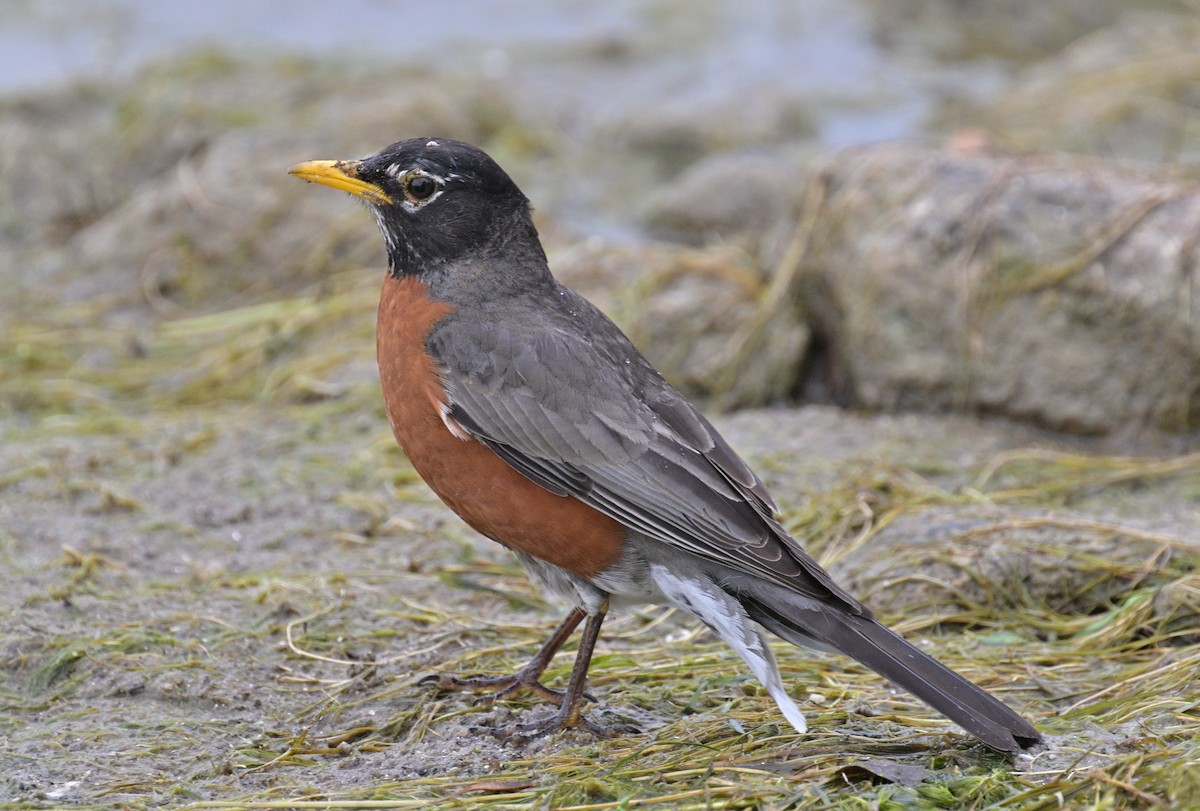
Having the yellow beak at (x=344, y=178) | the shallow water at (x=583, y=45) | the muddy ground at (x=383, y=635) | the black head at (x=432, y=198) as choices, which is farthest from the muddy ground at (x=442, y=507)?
the yellow beak at (x=344, y=178)

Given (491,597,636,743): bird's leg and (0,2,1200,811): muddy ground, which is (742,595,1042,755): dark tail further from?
(491,597,636,743): bird's leg

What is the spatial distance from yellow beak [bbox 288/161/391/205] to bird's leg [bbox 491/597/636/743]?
1674 mm

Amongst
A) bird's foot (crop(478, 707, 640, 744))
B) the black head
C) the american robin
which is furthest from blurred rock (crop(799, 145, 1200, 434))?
bird's foot (crop(478, 707, 640, 744))

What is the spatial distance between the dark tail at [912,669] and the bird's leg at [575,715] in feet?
1.75

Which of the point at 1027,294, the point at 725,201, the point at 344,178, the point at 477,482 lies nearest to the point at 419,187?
the point at 344,178

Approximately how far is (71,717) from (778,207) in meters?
7.10

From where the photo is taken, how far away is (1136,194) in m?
7.59

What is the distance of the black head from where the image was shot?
5309 millimetres

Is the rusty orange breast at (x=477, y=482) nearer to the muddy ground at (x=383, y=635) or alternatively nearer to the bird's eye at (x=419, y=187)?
the bird's eye at (x=419, y=187)

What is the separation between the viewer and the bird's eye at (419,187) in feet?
17.4

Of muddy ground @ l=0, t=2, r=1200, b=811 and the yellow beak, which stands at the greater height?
the yellow beak

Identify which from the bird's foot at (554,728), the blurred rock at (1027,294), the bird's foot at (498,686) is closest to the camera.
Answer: the bird's foot at (554,728)

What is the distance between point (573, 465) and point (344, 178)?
4.76 ft

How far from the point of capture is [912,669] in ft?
14.0
